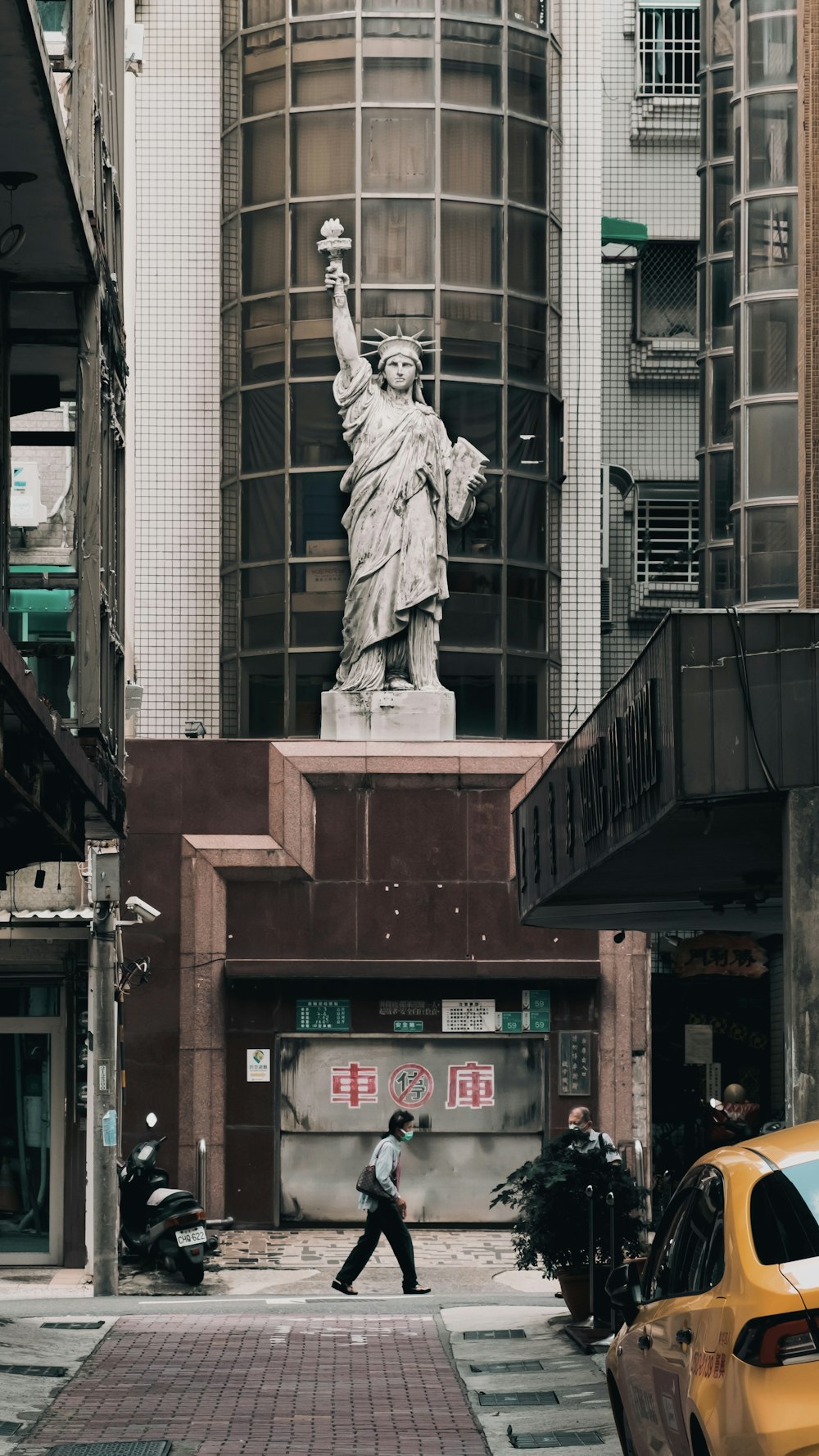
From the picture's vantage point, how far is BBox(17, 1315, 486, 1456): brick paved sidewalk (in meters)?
12.0

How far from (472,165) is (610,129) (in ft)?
16.1

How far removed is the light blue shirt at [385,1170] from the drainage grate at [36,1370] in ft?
13.9

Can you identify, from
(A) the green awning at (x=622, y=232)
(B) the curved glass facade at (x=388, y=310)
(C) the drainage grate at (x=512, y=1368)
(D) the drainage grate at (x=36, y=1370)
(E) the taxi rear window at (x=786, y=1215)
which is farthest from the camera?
(A) the green awning at (x=622, y=232)

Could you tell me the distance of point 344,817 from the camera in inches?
1068

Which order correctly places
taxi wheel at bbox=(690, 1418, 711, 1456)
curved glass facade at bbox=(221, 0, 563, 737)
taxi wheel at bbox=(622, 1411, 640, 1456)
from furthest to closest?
curved glass facade at bbox=(221, 0, 563, 737)
taxi wheel at bbox=(622, 1411, 640, 1456)
taxi wheel at bbox=(690, 1418, 711, 1456)

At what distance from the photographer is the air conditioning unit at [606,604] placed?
3228 cm

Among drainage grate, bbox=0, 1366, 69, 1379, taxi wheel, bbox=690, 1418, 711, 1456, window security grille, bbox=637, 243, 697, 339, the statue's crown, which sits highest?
window security grille, bbox=637, 243, 697, 339

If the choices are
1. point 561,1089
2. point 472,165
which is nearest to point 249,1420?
point 561,1089

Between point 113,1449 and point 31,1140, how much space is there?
1239 centimetres

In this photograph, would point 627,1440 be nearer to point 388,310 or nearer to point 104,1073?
point 104,1073

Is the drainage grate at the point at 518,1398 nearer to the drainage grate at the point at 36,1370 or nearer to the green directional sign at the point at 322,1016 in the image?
the drainage grate at the point at 36,1370

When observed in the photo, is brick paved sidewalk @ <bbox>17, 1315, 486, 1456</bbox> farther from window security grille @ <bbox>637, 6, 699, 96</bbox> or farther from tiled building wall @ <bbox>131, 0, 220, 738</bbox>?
window security grille @ <bbox>637, 6, 699, 96</bbox>

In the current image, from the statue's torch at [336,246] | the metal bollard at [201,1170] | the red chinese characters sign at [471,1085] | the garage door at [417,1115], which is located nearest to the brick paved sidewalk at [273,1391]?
the metal bollard at [201,1170]

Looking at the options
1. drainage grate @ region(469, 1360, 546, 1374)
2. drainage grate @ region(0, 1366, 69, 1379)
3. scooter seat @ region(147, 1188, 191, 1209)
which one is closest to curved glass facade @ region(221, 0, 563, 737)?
scooter seat @ region(147, 1188, 191, 1209)
